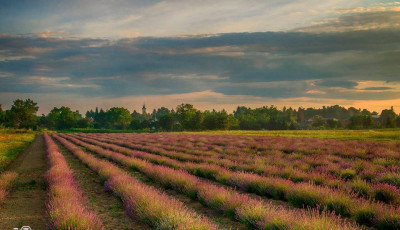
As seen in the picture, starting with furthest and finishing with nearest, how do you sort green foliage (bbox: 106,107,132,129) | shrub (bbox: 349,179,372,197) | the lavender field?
green foliage (bbox: 106,107,132,129) < shrub (bbox: 349,179,372,197) < the lavender field

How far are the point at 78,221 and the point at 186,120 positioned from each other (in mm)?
97689

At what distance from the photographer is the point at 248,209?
16.8 ft

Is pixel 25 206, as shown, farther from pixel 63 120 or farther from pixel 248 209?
pixel 63 120

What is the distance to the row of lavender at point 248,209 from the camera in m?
4.21

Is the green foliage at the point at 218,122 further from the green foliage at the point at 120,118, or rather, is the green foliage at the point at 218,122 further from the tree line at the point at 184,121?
the green foliage at the point at 120,118

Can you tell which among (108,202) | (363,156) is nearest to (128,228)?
(108,202)

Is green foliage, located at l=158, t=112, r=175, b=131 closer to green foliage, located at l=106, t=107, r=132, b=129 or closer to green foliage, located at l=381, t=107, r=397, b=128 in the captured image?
green foliage, located at l=106, t=107, r=132, b=129

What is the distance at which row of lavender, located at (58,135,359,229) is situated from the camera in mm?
4210

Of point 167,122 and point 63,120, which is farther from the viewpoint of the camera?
point 63,120

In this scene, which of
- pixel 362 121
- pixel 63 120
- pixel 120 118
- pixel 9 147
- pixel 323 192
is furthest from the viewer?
pixel 63 120

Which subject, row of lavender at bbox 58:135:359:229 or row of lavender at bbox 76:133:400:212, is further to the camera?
row of lavender at bbox 76:133:400:212

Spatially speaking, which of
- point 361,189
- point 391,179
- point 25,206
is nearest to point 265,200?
point 361,189

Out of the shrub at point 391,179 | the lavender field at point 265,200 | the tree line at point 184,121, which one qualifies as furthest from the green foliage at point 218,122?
the shrub at point 391,179

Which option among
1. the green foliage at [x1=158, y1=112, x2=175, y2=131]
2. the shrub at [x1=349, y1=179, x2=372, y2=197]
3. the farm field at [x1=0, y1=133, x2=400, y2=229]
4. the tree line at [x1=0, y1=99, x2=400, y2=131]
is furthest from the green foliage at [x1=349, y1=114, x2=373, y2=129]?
the shrub at [x1=349, y1=179, x2=372, y2=197]
